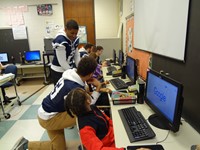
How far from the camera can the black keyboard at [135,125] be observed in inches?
43.6

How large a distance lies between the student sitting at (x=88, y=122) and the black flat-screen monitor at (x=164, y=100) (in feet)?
1.24

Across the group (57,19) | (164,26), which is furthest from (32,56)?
(164,26)

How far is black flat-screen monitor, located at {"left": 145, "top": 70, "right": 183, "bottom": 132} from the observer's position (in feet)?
3.37

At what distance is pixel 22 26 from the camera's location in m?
5.23

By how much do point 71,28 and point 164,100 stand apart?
154 cm

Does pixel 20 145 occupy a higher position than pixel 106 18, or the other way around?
pixel 106 18

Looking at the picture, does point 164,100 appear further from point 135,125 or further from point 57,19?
point 57,19

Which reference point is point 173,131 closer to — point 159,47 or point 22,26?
point 159,47

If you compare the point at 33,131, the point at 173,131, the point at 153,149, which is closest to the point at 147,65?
the point at 173,131

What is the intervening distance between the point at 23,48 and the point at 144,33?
4.28 meters

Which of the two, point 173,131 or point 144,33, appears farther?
point 144,33

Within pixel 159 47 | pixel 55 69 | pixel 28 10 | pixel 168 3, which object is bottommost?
pixel 55 69

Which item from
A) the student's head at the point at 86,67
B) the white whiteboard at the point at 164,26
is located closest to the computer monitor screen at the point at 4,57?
the white whiteboard at the point at 164,26

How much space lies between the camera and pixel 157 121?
131cm
